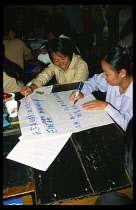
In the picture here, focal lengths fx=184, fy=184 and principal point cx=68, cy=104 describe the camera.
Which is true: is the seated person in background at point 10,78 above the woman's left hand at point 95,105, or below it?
above

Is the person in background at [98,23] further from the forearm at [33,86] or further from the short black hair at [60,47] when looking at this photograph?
the forearm at [33,86]

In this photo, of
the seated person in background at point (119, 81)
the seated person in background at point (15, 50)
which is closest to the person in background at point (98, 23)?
the seated person in background at point (15, 50)

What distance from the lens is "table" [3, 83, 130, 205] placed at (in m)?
0.78

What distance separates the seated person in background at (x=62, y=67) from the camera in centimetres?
175

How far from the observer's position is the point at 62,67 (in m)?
1.91

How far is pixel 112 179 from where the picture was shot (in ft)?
2.76

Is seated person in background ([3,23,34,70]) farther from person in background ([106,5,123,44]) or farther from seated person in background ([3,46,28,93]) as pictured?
person in background ([106,5,123,44])

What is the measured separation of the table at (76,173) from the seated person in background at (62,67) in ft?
2.45

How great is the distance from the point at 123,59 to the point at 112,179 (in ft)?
2.76

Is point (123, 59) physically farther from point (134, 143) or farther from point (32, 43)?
point (32, 43)

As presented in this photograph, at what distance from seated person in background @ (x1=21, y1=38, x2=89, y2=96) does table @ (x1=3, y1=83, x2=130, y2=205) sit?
29.4 inches

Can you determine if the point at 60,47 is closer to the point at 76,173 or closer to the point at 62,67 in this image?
the point at 62,67

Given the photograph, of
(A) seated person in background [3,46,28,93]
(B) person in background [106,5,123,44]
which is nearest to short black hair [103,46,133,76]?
(A) seated person in background [3,46,28,93]

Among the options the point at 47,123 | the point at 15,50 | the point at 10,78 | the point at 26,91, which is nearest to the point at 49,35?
the point at 15,50
